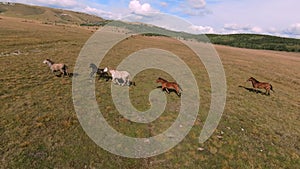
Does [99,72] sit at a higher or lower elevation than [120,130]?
higher

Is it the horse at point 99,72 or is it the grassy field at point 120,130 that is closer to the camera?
the grassy field at point 120,130

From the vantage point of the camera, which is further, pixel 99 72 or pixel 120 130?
pixel 99 72

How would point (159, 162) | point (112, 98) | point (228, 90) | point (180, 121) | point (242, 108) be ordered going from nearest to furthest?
point (159, 162)
point (180, 121)
point (112, 98)
point (242, 108)
point (228, 90)

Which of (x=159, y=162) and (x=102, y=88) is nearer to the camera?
(x=159, y=162)

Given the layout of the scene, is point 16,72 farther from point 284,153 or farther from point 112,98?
point 284,153

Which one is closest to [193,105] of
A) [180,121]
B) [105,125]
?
[180,121]

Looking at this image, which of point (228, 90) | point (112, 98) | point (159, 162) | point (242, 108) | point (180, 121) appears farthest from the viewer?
point (228, 90)

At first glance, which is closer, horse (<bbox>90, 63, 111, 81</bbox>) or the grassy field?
the grassy field

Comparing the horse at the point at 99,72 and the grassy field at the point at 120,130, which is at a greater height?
the horse at the point at 99,72

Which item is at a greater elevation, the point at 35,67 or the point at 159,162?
the point at 35,67

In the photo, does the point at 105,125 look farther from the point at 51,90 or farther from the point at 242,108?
the point at 242,108

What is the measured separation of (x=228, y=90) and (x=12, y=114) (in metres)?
20.8

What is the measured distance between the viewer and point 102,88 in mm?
19922

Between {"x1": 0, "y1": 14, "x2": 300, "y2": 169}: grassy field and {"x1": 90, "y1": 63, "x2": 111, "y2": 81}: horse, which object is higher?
{"x1": 90, "y1": 63, "x2": 111, "y2": 81}: horse
